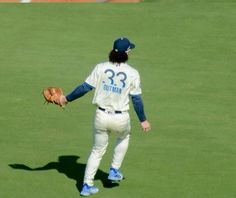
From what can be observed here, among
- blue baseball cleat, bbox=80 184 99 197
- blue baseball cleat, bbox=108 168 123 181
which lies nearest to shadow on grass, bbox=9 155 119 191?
blue baseball cleat, bbox=108 168 123 181

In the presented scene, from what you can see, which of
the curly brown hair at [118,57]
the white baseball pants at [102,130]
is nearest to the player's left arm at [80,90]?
the white baseball pants at [102,130]

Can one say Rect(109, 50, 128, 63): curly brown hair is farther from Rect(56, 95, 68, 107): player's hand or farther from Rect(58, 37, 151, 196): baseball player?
Rect(56, 95, 68, 107): player's hand

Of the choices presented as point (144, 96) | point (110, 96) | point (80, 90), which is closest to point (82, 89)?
point (80, 90)

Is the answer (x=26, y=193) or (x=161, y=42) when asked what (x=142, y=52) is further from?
(x=26, y=193)

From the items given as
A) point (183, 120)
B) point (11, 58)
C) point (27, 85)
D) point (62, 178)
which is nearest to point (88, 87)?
point (62, 178)

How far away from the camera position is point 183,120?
14.0 meters

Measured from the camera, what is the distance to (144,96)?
15.2 meters

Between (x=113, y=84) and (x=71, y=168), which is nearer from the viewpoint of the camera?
(x=113, y=84)

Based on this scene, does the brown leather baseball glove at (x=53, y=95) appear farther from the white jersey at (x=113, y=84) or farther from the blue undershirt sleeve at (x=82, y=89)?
the white jersey at (x=113, y=84)

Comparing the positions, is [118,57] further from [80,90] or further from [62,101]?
[62,101]

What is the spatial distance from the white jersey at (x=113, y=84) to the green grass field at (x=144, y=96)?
4.47 feet

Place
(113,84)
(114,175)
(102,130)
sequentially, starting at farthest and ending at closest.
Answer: (114,175) → (102,130) → (113,84)

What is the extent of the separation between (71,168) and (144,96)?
3.58m

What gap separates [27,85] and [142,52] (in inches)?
122
